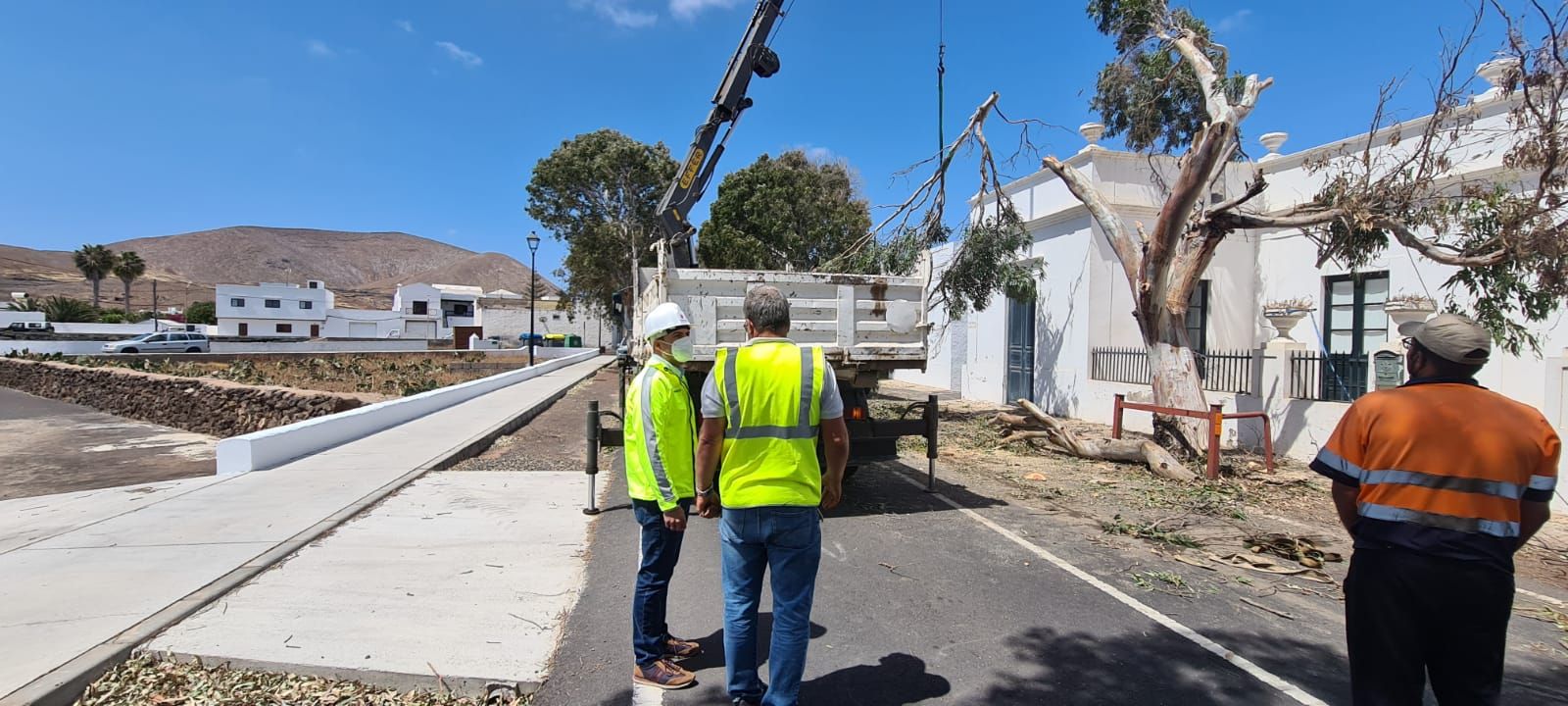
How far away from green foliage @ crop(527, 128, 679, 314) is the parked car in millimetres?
20241

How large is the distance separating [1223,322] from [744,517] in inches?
604

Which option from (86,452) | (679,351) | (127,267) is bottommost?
(86,452)

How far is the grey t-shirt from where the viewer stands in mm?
2887

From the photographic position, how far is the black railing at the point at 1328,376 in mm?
10344

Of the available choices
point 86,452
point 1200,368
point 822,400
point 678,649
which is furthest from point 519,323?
point 822,400

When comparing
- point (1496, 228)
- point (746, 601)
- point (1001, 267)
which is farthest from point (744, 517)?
point (1001, 267)

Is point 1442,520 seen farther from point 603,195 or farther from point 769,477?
point 603,195

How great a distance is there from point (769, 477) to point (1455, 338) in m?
2.30

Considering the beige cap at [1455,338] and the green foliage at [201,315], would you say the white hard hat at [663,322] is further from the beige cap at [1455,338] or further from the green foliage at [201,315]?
the green foliage at [201,315]

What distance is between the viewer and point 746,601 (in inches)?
115

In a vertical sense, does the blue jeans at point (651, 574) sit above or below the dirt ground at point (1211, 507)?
above

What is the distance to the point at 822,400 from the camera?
117 inches

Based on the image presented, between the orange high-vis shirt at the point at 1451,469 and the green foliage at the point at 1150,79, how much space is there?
31.5 ft

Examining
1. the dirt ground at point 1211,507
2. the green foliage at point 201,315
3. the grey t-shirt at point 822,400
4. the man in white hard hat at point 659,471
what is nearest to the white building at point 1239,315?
the dirt ground at point 1211,507
